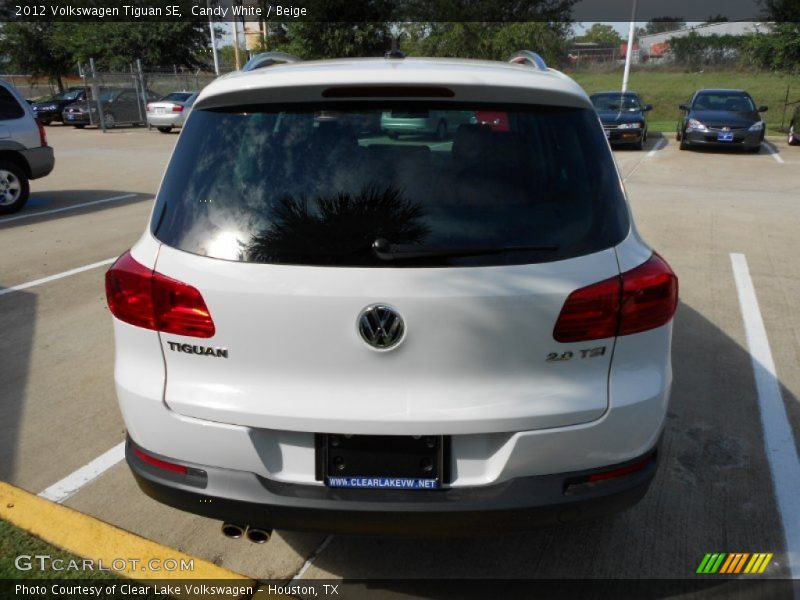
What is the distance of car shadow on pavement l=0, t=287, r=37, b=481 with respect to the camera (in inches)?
139

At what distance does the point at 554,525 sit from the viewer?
218cm

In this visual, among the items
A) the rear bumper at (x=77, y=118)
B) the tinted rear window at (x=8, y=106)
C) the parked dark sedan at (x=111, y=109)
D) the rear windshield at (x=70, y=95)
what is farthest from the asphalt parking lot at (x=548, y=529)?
the rear windshield at (x=70, y=95)

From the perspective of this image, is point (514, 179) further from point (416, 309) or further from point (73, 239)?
point (73, 239)

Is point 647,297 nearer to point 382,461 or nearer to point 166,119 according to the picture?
point 382,461

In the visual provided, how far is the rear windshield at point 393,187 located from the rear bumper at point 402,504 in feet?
2.35

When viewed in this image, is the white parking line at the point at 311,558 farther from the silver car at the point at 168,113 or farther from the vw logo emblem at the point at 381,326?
the silver car at the point at 168,113

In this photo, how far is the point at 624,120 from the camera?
1716 cm

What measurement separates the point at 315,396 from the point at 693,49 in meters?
66.9

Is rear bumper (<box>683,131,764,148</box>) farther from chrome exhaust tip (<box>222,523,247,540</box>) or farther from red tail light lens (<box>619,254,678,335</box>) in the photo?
chrome exhaust tip (<box>222,523,247,540</box>)

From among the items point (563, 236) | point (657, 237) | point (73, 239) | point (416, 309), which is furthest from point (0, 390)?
point (657, 237)

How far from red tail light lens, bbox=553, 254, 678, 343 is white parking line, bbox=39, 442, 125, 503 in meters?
2.41

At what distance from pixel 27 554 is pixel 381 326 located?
1837 millimetres

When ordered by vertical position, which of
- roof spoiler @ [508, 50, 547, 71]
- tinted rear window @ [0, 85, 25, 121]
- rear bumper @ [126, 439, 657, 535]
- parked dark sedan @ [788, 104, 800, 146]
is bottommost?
parked dark sedan @ [788, 104, 800, 146]

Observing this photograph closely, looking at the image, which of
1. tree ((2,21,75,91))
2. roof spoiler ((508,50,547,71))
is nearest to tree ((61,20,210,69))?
tree ((2,21,75,91))
